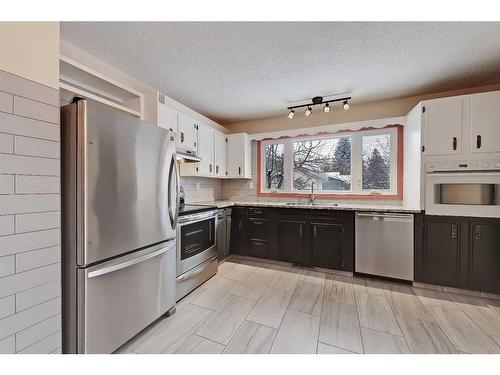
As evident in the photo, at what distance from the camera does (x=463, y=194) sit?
93.8 inches

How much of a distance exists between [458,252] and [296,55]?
2.67 m

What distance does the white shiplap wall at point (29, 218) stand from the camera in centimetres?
101

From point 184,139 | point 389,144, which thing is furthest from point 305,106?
point 184,139

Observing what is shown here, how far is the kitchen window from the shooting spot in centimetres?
318

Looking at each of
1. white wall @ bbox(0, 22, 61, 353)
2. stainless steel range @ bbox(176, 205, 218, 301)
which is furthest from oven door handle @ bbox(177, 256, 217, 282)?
white wall @ bbox(0, 22, 61, 353)

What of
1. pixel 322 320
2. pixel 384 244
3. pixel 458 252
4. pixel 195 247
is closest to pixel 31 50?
pixel 195 247

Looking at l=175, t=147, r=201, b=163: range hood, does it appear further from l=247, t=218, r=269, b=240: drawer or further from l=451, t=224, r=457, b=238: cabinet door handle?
l=451, t=224, r=457, b=238: cabinet door handle

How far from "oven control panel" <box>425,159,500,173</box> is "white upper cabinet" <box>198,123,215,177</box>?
2.83m

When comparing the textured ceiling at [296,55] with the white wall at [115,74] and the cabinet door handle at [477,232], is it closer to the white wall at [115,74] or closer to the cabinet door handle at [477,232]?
the white wall at [115,74]

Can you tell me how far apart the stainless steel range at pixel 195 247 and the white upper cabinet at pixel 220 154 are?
1.10 meters

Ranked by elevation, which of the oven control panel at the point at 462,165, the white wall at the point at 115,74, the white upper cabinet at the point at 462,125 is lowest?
the oven control panel at the point at 462,165

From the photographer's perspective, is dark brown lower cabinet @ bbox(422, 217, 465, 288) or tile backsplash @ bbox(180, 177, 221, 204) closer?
dark brown lower cabinet @ bbox(422, 217, 465, 288)

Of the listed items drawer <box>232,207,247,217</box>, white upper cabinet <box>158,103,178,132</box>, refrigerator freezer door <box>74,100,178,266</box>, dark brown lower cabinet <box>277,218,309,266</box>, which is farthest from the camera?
drawer <box>232,207,247,217</box>

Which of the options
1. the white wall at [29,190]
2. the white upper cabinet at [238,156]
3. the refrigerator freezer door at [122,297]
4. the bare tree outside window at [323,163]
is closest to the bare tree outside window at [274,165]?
the bare tree outside window at [323,163]
